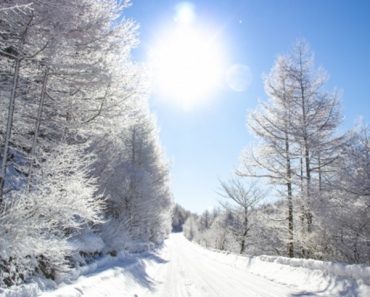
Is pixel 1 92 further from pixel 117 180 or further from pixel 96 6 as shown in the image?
pixel 117 180

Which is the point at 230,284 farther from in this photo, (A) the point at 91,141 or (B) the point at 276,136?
(B) the point at 276,136

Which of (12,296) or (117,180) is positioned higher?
(117,180)

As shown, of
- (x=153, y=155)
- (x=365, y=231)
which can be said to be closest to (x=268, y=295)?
(x=365, y=231)

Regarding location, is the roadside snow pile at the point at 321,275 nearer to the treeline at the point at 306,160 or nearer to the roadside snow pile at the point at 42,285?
the treeline at the point at 306,160

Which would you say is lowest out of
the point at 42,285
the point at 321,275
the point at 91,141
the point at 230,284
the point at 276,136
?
the point at 230,284

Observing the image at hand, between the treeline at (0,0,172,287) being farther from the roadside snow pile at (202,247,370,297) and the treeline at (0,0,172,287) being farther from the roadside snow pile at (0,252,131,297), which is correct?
the roadside snow pile at (202,247,370,297)

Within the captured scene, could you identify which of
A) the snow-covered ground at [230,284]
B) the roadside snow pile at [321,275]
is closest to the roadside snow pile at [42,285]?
the snow-covered ground at [230,284]

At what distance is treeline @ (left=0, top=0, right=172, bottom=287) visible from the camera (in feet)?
21.1

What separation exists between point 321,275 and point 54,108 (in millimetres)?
9012

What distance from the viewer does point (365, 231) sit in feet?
37.0

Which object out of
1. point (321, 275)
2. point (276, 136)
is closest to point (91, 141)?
point (321, 275)

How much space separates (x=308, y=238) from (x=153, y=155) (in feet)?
54.8

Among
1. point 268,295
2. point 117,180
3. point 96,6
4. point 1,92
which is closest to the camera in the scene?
point 1,92

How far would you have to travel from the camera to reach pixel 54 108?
9039 millimetres
